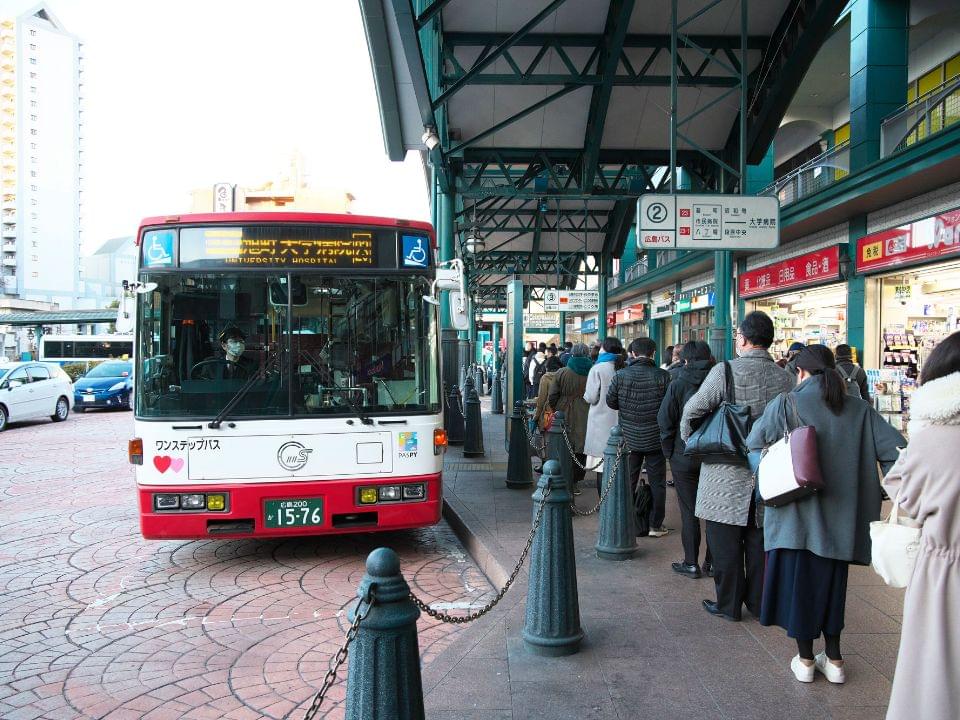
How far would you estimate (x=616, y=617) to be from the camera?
4668 millimetres

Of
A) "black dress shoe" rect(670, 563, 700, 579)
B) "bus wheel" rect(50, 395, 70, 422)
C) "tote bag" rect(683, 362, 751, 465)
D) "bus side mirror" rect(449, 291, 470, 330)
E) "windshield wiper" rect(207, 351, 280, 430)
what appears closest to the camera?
"tote bag" rect(683, 362, 751, 465)

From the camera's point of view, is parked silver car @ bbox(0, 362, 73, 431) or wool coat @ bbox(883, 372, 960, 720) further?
parked silver car @ bbox(0, 362, 73, 431)

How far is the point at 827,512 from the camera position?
11.9 feet

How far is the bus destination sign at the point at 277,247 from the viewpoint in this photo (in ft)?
19.7

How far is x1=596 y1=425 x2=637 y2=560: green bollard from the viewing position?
589cm

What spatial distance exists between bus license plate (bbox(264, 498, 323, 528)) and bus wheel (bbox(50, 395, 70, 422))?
16.8m

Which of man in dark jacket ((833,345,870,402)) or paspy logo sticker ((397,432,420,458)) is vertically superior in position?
man in dark jacket ((833,345,870,402))

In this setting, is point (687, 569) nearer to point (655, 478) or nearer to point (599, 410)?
point (655, 478)

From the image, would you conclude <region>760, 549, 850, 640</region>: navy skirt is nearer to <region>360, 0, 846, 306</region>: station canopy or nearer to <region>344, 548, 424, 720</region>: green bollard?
<region>344, 548, 424, 720</region>: green bollard

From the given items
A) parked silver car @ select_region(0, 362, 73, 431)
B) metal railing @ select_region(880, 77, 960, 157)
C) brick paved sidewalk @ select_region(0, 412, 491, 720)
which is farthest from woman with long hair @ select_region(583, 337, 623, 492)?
parked silver car @ select_region(0, 362, 73, 431)

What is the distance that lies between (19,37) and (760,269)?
13288cm

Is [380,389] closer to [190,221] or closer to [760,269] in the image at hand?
[190,221]

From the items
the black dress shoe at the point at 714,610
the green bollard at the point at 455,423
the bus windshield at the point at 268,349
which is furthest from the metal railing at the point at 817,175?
the black dress shoe at the point at 714,610

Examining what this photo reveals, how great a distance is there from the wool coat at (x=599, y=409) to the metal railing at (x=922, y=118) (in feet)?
19.6
